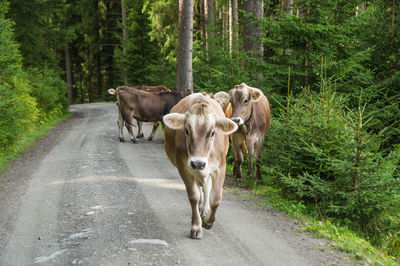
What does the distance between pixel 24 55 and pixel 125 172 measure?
1447 cm

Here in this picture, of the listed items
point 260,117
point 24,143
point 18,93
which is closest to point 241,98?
point 260,117

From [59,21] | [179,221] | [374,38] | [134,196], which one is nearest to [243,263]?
[179,221]

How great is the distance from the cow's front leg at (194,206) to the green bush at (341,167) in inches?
78.6

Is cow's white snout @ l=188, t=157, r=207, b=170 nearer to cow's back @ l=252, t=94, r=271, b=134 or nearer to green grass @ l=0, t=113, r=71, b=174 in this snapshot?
cow's back @ l=252, t=94, r=271, b=134

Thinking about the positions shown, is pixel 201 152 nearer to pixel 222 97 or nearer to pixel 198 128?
pixel 198 128

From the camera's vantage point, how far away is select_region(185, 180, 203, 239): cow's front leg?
4.59m

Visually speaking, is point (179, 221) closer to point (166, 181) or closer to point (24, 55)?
point (166, 181)

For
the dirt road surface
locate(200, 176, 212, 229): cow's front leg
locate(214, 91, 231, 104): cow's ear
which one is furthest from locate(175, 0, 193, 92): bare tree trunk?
locate(200, 176, 212, 229): cow's front leg

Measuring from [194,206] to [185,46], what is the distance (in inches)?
391

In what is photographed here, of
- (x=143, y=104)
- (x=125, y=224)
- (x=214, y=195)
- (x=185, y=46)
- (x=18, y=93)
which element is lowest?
(x=125, y=224)

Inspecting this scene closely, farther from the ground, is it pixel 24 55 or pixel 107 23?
pixel 107 23

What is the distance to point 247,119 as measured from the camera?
7496mm

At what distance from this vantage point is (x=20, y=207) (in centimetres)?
609

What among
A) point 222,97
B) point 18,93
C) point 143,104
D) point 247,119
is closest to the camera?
point 222,97
